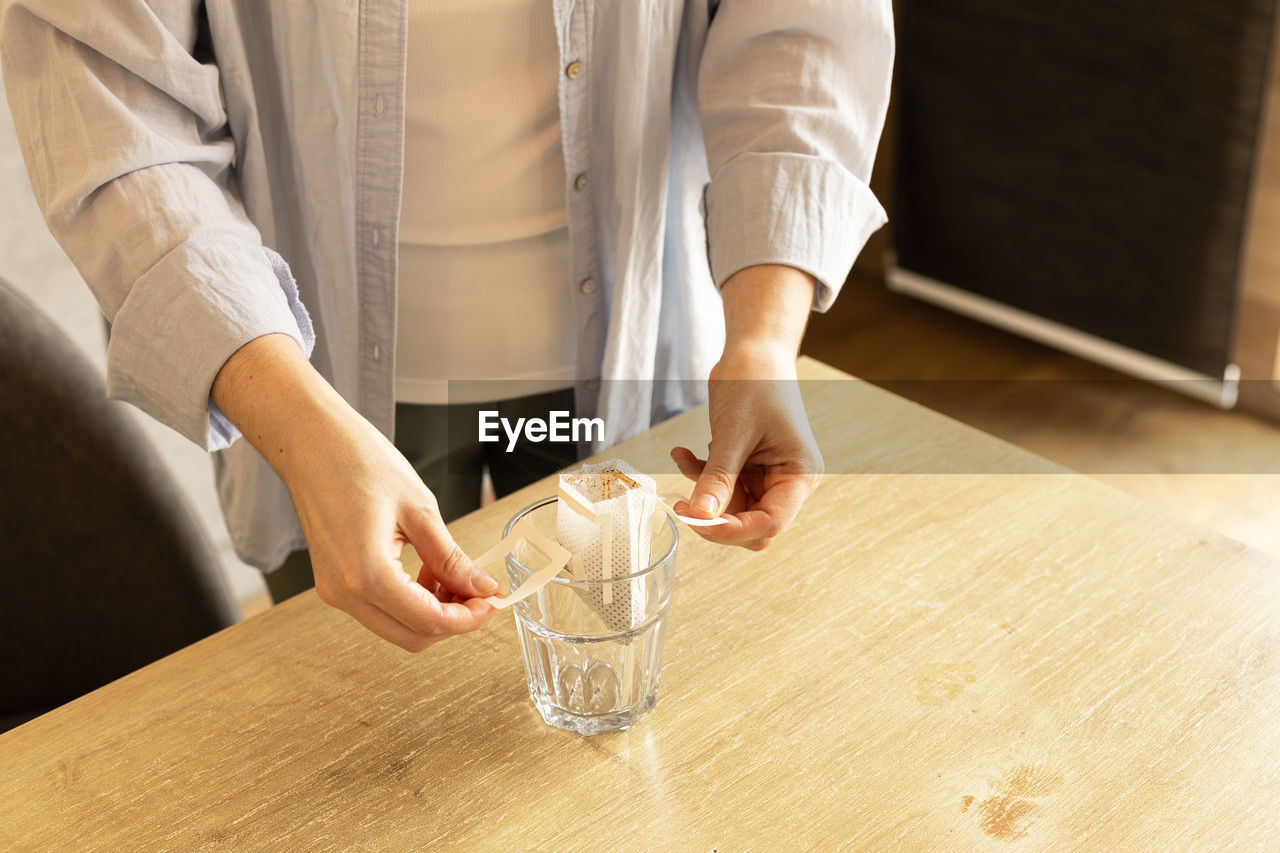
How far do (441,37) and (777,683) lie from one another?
520mm

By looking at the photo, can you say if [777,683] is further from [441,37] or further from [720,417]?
[441,37]

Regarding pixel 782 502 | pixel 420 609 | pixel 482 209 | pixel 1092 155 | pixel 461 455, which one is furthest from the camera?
pixel 1092 155

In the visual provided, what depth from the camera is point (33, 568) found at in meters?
0.99

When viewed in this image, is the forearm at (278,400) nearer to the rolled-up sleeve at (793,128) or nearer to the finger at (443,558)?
the finger at (443,558)

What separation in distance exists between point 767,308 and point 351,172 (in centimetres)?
33

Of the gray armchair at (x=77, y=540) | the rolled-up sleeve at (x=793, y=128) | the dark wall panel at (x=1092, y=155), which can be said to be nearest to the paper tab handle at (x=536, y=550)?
the rolled-up sleeve at (x=793, y=128)

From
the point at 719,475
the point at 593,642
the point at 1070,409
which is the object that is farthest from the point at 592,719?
the point at 1070,409

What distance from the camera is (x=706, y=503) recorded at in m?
0.66

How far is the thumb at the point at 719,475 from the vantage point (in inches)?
26.3

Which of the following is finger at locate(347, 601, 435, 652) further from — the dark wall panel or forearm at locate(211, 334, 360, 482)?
the dark wall panel

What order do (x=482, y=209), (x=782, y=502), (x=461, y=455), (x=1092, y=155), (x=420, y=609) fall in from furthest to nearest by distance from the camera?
(x=1092, y=155) < (x=461, y=455) < (x=482, y=209) < (x=782, y=502) < (x=420, y=609)

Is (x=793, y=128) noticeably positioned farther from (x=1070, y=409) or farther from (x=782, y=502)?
(x=1070, y=409)

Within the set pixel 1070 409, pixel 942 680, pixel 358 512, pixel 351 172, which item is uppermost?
pixel 351 172

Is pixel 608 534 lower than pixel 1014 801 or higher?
higher
